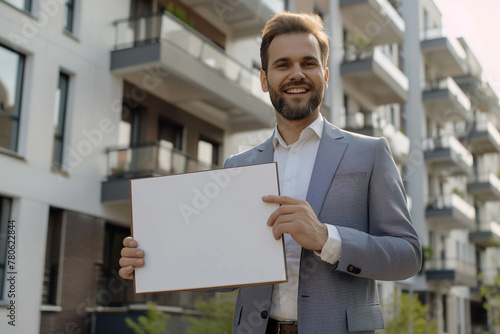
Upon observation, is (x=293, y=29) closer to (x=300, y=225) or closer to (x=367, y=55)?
(x=300, y=225)

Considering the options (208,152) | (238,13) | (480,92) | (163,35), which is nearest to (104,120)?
(163,35)

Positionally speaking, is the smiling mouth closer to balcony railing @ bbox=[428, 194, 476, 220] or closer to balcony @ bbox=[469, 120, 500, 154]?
balcony railing @ bbox=[428, 194, 476, 220]

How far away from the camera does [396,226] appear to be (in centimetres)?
249

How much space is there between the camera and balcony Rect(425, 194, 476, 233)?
1212 inches

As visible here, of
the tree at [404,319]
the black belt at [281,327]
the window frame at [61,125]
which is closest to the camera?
the black belt at [281,327]

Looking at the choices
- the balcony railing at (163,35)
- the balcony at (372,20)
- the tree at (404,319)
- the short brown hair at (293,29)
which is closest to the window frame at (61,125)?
the balcony railing at (163,35)

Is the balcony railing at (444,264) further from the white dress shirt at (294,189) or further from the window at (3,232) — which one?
Result: the white dress shirt at (294,189)

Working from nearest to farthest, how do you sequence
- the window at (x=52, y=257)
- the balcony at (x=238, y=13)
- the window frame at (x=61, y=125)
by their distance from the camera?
the window at (x=52, y=257), the window frame at (x=61, y=125), the balcony at (x=238, y=13)

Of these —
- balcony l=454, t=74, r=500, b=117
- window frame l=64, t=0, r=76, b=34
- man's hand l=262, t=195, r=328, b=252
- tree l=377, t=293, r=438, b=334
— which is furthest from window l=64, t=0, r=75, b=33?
balcony l=454, t=74, r=500, b=117

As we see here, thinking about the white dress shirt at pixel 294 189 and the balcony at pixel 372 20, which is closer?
the white dress shirt at pixel 294 189

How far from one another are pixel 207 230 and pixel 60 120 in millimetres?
11656

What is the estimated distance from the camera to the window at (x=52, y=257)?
1291cm

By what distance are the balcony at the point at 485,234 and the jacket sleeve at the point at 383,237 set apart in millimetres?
38483

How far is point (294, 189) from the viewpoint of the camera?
2707 millimetres
